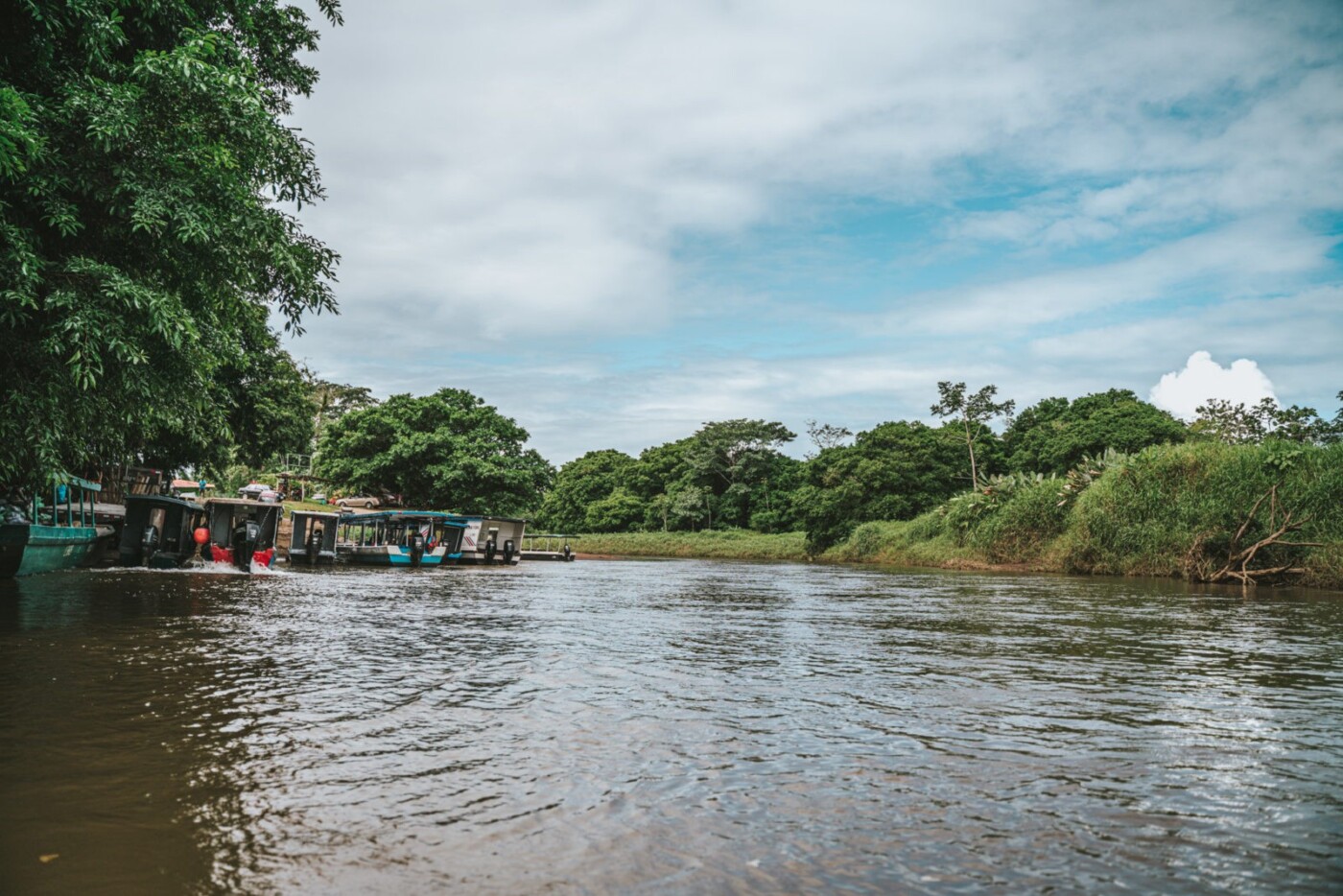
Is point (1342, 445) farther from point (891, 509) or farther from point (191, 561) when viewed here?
point (191, 561)

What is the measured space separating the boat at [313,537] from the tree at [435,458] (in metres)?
11.7

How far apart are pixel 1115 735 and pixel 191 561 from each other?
28.8m

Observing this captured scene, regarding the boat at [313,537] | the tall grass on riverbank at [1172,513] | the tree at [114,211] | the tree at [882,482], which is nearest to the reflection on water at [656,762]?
the tree at [114,211]

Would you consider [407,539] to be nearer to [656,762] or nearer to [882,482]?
[882,482]

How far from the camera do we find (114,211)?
27.8 feet

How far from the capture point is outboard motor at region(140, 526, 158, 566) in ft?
87.3

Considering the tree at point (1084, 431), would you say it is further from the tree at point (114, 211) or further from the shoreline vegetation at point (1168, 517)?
the tree at point (114, 211)

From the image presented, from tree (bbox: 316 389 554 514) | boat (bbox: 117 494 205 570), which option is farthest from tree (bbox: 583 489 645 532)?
boat (bbox: 117 494 205 570)

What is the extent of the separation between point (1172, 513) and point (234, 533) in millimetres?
31034

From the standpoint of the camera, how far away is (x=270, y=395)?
3231 centimetres

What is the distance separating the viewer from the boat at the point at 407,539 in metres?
36.1

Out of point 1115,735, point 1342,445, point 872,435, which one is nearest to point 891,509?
point 872,435

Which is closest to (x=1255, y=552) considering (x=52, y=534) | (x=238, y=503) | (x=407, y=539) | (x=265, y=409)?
(x=407, y=539)

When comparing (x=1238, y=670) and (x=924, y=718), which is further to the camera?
(x=1238, y=670)
